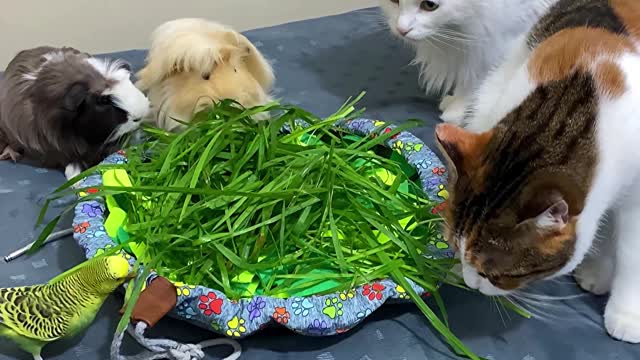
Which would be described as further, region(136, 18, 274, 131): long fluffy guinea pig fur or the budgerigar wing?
region(136, 18, 274, 131): long fluffy guinea pig fur

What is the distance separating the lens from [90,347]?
1.04 meters

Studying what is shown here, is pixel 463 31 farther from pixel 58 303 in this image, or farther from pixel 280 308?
pixel 58 303

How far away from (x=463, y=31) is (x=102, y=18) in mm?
1045

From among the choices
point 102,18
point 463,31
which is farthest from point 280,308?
point 102,18

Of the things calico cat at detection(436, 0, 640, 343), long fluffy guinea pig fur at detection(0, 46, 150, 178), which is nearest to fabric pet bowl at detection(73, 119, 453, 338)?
calico cat at detection(436, 0, 640, 343)

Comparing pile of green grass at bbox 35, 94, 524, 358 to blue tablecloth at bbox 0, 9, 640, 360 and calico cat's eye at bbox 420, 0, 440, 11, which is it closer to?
blue tablecloth at bbox 0, 9, 640, 360

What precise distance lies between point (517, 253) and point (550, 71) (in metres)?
0.27

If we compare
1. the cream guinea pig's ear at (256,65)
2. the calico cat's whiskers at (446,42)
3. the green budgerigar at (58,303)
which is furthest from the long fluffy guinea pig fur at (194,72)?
the green budgerigar at (58,303)

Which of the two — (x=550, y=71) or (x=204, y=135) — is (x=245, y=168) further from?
(x=550, y=71)

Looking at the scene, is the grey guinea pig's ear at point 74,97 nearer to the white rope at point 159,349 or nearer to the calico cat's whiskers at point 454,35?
the white rope at point 159,349

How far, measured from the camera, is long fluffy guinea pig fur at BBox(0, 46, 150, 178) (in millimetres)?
1341

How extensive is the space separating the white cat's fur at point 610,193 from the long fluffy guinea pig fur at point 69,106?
2.20 ft

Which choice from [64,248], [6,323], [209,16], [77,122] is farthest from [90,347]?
[209,16]

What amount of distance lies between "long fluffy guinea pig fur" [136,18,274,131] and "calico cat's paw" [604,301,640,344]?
768 millimetres
